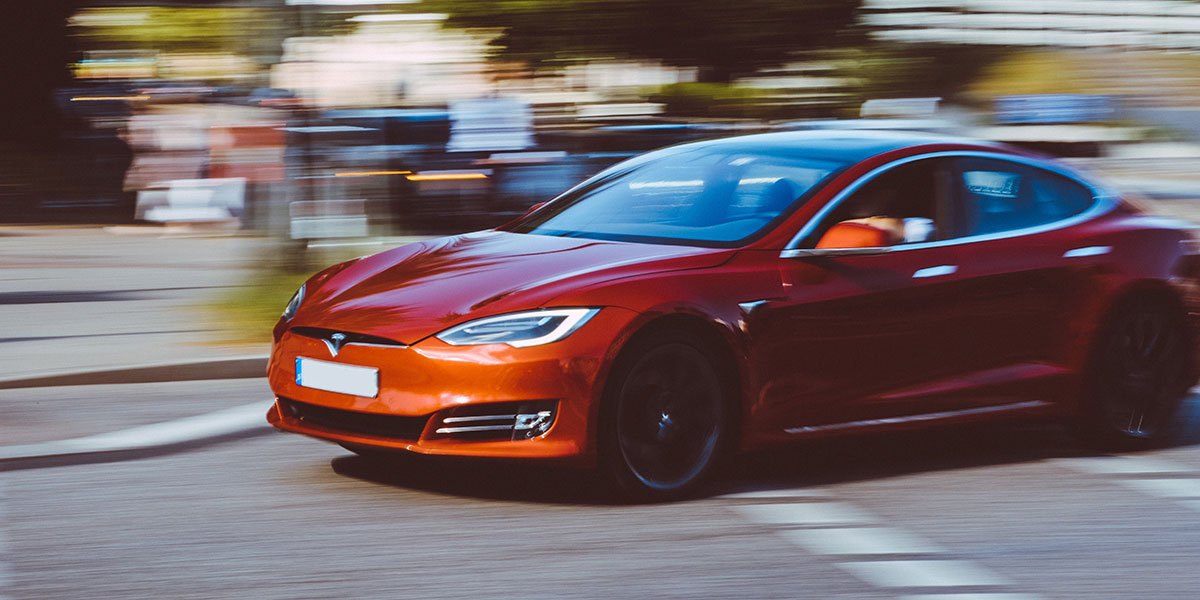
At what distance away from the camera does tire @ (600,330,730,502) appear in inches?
236

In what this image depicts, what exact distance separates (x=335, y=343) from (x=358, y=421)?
0.29 m

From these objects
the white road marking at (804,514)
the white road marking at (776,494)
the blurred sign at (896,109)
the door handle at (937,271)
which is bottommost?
the white road marking at (776,494)

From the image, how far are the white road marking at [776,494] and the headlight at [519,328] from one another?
980 mm

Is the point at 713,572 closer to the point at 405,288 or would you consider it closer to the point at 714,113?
the point at 405,288

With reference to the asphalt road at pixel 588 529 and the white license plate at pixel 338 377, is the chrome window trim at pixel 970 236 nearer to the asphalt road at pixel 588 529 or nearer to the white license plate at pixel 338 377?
the asphalt road at pixel 588 529

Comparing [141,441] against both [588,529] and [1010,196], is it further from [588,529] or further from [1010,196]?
[1010,196]

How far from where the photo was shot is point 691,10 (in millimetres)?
22531

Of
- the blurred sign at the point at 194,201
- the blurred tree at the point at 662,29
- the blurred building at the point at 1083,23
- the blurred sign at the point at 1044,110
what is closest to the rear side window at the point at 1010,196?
the blurred sign at the point at 194,201

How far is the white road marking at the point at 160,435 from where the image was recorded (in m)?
7.13

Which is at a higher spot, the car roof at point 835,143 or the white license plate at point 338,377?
the car roof at point 835,143

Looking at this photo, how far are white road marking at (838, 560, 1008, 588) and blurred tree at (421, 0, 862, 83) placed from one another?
55.6ft

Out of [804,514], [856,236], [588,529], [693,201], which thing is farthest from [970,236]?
[588,529]

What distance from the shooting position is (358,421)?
241 inches

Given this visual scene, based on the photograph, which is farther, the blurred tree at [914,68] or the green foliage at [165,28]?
the green foliage at [165,28]
